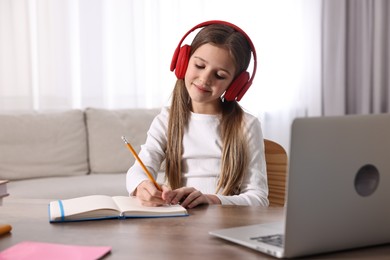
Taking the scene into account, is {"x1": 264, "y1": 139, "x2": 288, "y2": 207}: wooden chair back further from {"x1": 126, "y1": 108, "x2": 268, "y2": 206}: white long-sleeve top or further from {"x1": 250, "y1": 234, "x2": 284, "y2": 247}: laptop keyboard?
{"x1": 250, "y1": 234, "x2": 284, "y2": 247}: laptop keyboard

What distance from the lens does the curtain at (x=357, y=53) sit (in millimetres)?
4426

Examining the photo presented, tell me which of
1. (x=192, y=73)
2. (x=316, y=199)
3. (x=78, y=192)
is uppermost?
(x=192, y=73)

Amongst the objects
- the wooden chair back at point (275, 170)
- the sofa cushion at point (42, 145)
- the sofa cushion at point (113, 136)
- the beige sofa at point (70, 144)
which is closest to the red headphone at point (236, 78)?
the wooden chair back at point (275, 170)

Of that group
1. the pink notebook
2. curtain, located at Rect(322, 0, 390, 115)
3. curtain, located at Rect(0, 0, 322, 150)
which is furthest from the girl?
curtain, located at Rect(322, 0, 390, 115)

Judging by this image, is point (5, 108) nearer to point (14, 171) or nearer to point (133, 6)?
point (14, 171)

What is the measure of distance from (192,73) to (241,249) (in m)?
0.84

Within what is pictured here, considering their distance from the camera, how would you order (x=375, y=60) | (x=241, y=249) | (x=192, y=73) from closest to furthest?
(x=241, y=249) < (x=192, y=73) < (x=375, y=60)

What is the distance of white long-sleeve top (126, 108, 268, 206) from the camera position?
176cm

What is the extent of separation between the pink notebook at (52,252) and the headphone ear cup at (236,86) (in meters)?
0.87

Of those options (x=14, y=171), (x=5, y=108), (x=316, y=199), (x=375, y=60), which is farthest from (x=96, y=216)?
(x=375, y=60)

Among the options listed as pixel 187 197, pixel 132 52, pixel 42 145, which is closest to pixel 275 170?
pixel 187 197

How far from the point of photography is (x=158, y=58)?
4145 mm

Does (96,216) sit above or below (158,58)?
below

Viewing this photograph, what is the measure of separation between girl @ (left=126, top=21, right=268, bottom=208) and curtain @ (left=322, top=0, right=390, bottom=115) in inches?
107
